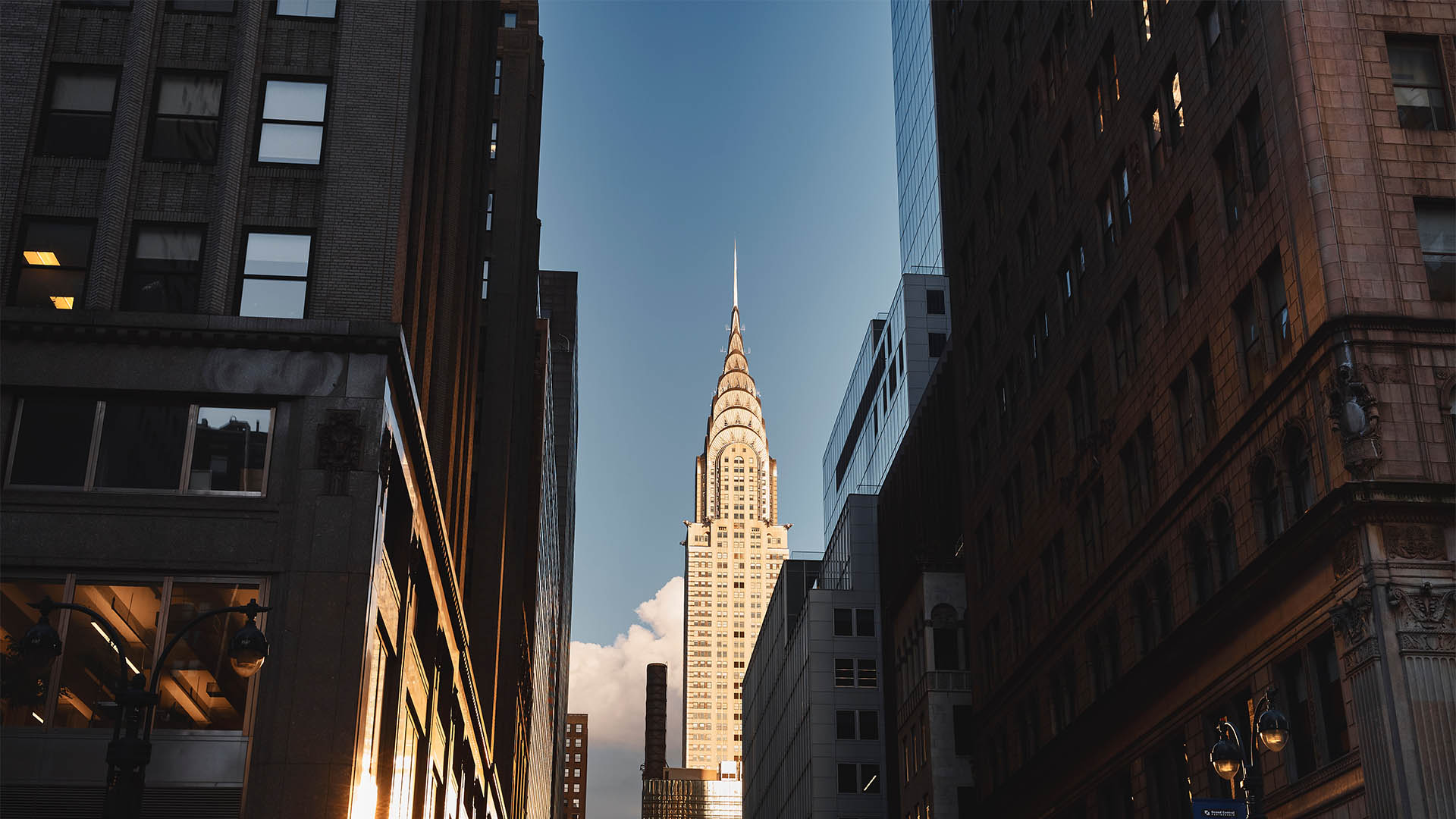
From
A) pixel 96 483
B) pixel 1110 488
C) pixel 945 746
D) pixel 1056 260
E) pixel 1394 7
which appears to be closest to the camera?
pixel 96 483

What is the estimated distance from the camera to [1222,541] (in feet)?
130

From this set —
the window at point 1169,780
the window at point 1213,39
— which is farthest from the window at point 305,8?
the window at point 1169,780

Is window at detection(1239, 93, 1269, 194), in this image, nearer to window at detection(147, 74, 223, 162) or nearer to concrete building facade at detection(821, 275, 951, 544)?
window at detection(147, 74, 223, 162)

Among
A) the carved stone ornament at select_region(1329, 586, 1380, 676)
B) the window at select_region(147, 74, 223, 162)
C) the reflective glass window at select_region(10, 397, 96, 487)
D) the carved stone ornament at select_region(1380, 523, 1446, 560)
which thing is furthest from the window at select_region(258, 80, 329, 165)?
the carved stone ornament at select_region(1380, 523, 1446, 560)

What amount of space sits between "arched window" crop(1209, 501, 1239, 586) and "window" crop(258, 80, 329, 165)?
81.8 ft

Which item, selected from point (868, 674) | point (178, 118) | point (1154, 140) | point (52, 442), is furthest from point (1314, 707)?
point (868, 674)

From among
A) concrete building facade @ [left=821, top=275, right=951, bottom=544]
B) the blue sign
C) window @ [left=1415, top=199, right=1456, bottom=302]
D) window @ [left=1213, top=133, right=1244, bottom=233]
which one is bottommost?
the blue sign

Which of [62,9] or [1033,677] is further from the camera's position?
Answer: [1033,677]

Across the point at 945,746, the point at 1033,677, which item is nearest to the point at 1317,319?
the point at 1033,677

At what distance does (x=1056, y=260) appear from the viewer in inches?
2234

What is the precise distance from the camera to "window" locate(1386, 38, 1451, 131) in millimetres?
36250

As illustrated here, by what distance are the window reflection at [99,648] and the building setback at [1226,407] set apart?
24.7 m

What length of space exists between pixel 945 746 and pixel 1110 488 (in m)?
28.6

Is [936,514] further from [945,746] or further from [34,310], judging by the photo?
[34,310]
